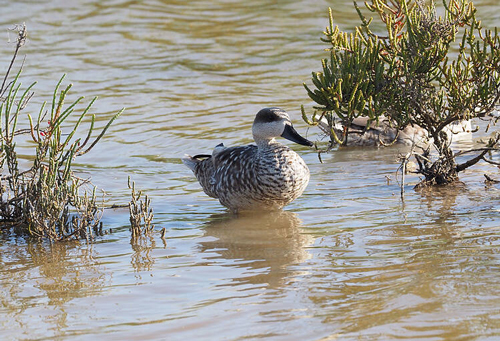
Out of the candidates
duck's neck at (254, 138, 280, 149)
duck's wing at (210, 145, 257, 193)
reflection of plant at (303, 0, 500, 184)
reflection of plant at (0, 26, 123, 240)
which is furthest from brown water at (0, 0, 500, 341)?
reflection of plant at (303, 0, 500, 184)

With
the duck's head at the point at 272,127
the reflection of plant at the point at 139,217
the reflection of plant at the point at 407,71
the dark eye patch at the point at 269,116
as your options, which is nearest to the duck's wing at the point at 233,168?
the duck's head at the point at 272,127

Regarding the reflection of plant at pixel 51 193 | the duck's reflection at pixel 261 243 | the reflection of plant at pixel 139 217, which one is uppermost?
the reflection of plant at pixel 51 193

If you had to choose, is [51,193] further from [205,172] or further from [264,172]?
Answer: [205,172]

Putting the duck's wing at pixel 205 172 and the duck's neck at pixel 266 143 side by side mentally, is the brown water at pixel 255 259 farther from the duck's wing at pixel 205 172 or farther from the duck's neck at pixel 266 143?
the duck's neck at pixel 266 143

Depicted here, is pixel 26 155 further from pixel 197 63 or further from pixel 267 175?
pixel 197 63

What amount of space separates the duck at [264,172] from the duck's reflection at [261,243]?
18 cm

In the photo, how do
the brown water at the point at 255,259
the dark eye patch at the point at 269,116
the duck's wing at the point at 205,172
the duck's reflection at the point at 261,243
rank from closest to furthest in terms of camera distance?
the brown water at the point at 255,259 < the duck's reflection at the point at 261,243 < the dark eye patch at the point at 269,116 < the duck's wing at the point at 205,172

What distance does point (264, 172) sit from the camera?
683cm

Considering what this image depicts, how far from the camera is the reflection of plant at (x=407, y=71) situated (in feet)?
21.6

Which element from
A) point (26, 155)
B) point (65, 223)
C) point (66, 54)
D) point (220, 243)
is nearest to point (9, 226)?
point (65, 223)

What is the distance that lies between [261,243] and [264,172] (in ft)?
3.05

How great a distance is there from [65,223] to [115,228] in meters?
0.55

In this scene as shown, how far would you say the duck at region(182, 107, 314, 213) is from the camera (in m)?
6.83

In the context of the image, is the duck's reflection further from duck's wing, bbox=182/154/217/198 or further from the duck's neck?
the duck's neck
